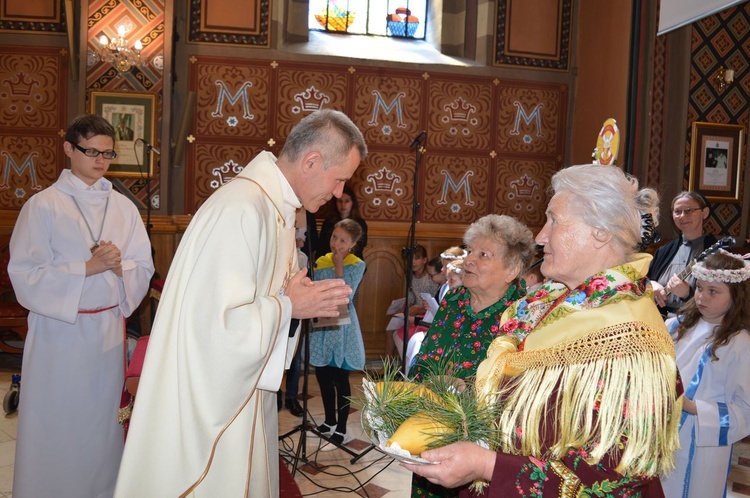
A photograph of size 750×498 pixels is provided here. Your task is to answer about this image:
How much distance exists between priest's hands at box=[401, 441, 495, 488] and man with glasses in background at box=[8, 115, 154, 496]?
227 centimetres

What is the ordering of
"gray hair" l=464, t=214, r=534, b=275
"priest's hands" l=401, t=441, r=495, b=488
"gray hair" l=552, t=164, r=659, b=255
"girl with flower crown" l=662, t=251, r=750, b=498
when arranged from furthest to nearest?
"girl with flower crown" l=662, t=251, r=750, b=498, "gray hair" l=464, t=214, r=534, b=275, "gray hair" l=552, t=164, r=659, b=255, "priest's hands" l=401, t=441, r=495, b=488

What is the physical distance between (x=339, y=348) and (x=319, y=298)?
281 centimetres

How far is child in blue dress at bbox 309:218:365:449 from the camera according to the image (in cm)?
492

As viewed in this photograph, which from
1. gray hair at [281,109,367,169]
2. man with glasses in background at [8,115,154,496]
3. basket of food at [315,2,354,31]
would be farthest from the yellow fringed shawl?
basket of food at [315,2,354,31]

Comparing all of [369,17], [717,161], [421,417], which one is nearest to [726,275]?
[421,417]

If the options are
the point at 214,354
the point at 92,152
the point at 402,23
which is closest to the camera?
the point at 214,354

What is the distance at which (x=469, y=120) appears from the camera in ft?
26.1

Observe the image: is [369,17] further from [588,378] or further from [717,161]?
[588,378]

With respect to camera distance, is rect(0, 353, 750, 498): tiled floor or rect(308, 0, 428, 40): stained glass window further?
rect(308, 0, 428, 40): stained glass window

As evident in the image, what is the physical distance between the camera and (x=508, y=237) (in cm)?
299

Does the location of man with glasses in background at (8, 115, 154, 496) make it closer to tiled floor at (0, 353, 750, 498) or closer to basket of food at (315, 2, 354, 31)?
tiled floor at (0, 353, 750, 498)

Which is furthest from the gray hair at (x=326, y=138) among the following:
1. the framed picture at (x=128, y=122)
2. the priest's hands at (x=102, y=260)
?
the framed picture at (x=128, y=122)

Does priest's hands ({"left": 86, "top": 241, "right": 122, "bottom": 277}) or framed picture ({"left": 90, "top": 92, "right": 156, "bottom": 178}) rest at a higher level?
framed picture ({"left": 90, "top": 92, "right": 156, "bottom": 178})

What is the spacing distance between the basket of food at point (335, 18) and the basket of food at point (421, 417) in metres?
7.22
